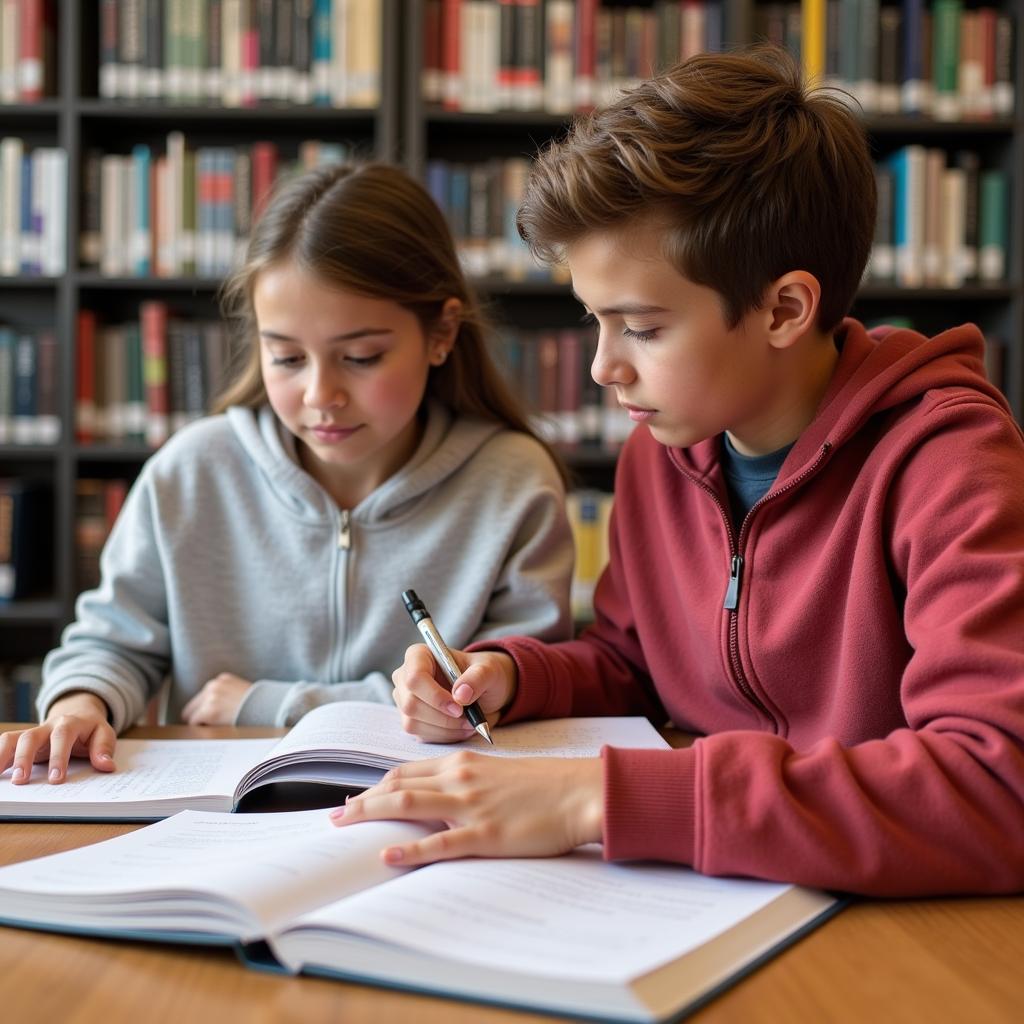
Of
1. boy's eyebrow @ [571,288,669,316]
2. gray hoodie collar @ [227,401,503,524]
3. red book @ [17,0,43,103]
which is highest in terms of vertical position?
red book @ [17,0,43,103]

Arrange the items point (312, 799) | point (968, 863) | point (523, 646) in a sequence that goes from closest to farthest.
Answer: point (968, 863) < point (312, 799) < point (523, 646)

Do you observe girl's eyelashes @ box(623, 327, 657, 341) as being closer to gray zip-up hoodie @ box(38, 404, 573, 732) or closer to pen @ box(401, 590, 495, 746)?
pen @ box(401, 590, 495, 746)

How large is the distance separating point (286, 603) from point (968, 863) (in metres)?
0.91

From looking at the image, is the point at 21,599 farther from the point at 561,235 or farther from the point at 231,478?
the point at 561,235

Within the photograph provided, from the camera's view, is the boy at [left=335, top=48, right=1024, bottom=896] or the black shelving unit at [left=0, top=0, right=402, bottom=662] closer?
the boy at [left=335, top=48, right=1024, bottom=896]

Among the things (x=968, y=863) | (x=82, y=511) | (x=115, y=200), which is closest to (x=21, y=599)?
(x=82, y=511)

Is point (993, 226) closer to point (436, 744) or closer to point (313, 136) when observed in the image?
point (313, 136)

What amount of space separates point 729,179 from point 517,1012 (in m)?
0.71

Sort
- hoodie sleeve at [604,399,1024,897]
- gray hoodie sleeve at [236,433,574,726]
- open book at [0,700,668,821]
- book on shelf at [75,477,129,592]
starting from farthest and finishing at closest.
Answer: book on shelf at [75,477,129,592], gray hoodie sleeve at [236,433,574,726], open book at [0,700,668,821], hoodie sleeve at [604,399,1024,897]

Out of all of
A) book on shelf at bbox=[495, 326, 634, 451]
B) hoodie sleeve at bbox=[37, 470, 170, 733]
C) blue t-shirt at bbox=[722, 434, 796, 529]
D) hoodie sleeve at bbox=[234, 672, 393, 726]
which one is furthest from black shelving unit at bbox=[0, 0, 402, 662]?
blue t-shirt at bbox=[722, 434, 796, 529]

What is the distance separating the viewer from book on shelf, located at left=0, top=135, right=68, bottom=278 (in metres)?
2.60

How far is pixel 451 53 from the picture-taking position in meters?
2.59

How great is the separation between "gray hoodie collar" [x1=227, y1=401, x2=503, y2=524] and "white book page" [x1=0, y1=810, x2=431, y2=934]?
0.64m

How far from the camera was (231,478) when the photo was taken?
4.82 ft
